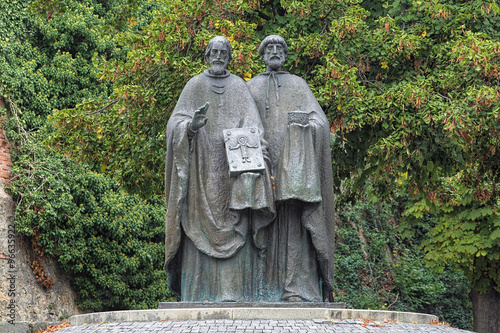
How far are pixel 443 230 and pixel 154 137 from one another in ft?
26.4

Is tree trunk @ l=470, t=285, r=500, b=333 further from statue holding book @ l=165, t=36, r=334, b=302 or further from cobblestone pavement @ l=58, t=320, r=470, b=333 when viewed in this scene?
cobblestone pavement @ l=58, t=320, r=470, b=333

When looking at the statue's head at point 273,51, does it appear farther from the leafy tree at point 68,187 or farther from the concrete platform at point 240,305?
the leafy tree at point 68,187

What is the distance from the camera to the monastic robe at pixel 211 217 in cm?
771

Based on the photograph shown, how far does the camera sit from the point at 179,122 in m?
A: 7.94

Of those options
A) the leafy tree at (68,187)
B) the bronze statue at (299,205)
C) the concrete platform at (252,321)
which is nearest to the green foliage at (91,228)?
the leafy tree at (68,187)

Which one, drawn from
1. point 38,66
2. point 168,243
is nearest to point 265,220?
point 168,243

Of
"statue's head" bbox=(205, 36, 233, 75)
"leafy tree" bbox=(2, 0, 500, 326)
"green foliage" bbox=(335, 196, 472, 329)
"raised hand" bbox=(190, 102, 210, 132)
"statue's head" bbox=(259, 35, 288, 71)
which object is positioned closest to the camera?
"raised hand" bbox=(190, 102, 210, 132)

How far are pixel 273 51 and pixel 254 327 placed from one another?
3431mm

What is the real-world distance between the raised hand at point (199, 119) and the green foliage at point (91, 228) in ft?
41.3

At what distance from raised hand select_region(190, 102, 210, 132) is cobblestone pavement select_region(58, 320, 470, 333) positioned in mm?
2079

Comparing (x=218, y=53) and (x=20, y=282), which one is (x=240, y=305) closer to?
(x=218, y=53)

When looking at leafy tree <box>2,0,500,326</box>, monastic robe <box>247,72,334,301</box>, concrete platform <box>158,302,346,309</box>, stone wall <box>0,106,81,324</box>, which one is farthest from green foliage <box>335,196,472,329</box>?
concrete platform <box>158,302,346,309</box>

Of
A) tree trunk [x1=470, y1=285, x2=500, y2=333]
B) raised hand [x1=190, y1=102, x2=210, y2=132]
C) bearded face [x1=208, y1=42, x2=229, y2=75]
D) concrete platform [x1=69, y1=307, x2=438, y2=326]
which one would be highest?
bearded face [x1=208, y1=42, x2=229, y2=75]

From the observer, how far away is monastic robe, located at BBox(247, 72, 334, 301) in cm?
779
